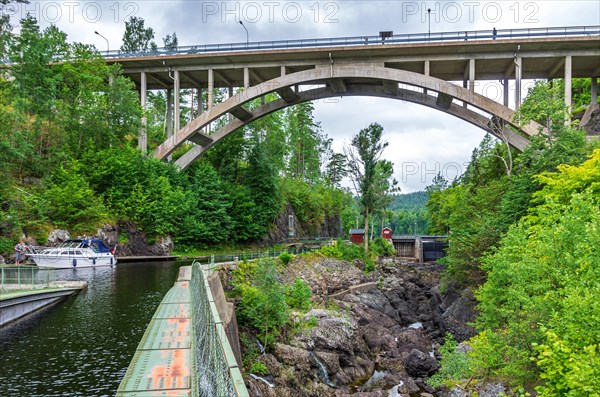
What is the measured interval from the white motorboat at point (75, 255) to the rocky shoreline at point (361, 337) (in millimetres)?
12521

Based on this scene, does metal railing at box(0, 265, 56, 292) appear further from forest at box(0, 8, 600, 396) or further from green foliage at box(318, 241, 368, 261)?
green foliage at box(318, 241, 368, 261)

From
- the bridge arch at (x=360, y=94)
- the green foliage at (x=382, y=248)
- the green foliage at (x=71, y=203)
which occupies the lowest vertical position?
the green foliage at (x=382, y=248)

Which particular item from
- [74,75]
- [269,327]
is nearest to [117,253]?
[74,75]

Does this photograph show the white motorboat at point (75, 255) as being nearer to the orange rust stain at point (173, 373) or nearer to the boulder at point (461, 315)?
the boulder at point (461, 315)

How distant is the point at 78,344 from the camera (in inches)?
408

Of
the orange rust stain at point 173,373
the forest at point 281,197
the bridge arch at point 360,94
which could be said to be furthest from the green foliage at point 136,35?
the orange rust stain at point 173,373

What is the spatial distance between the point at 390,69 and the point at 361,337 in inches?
774

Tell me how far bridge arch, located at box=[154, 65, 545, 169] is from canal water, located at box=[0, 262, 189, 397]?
1925 cm

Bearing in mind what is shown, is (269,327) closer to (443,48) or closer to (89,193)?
(89,193)

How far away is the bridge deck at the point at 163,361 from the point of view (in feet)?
20.2

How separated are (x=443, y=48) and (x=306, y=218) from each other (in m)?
30.5

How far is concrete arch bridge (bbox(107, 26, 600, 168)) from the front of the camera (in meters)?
28.2

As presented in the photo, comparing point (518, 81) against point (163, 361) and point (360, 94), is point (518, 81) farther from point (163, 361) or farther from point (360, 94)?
point (163, 361)

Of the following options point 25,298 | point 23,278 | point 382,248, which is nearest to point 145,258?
point 23,278
